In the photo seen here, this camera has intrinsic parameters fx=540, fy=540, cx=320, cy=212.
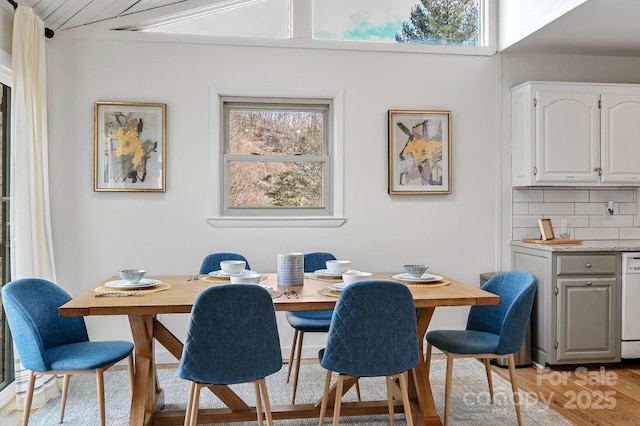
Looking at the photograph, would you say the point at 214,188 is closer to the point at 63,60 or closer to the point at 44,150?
the point at 44,150

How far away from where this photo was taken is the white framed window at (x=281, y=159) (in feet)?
13.6

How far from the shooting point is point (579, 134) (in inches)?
163

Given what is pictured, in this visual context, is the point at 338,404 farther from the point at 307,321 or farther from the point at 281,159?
the point at 281,159

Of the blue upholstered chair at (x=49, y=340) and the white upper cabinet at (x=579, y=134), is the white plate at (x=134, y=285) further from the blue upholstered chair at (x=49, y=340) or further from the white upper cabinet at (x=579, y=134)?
the white upper cabinet at (x=579, y=134)

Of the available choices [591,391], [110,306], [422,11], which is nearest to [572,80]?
[422,11]

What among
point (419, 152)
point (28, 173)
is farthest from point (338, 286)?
point (28, 173)

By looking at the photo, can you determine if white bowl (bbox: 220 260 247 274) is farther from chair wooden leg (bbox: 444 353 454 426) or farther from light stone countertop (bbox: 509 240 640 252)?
light stone countertop (bbox: 509 240 640 252)

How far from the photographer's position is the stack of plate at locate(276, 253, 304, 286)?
2.85 m

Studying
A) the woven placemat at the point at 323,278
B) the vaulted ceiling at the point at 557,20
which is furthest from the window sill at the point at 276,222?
the vaulted ceiling at the point at 557,20

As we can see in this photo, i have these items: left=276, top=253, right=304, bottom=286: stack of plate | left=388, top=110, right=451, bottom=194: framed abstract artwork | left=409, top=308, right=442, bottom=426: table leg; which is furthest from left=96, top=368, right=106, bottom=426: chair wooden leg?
left=388, top=110, right=451, bottom=194: framed abstract artwork

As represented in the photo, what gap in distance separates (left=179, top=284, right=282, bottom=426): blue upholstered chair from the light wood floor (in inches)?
56.4

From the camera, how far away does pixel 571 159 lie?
4.14 metres

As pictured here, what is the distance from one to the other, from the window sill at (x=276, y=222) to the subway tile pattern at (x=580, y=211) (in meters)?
1.48

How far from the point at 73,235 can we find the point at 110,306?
191 cm
